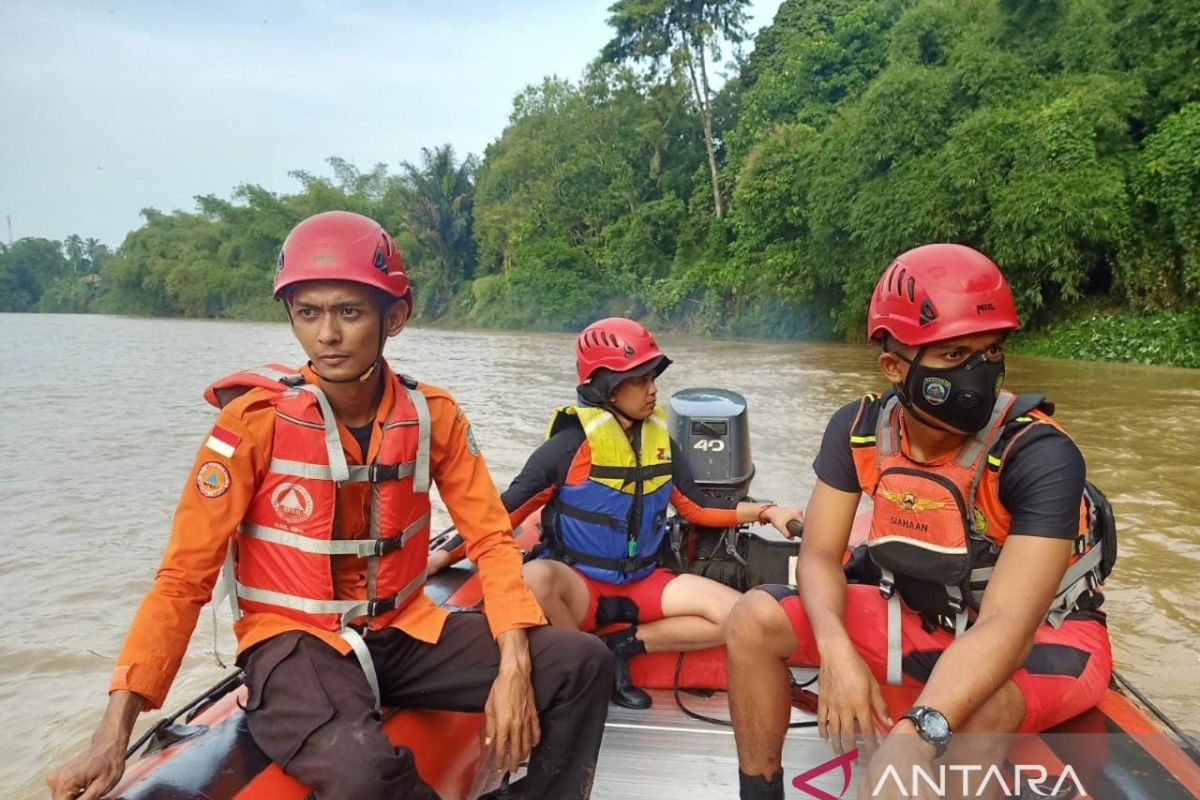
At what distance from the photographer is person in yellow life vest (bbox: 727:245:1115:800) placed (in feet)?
4.58

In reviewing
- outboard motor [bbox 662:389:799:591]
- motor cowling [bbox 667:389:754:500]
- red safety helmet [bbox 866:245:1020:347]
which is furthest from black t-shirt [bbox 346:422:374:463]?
motor cowling [bbox 667:389:754:500]

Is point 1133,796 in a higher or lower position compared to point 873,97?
lower

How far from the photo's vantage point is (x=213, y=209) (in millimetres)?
47219

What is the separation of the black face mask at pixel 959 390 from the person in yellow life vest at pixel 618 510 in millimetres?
910

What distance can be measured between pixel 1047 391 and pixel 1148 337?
154 inches

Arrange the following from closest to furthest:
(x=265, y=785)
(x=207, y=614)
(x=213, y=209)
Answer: (x=265, y=785), (x=207, y=614), (x=213, y=209)

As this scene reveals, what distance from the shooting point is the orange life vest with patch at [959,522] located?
1.52m

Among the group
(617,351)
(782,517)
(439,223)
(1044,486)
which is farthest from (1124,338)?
(439,223)

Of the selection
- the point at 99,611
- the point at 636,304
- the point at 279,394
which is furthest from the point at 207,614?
the point at 636,304

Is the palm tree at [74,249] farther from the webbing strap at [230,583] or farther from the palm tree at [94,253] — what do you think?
the webbing strap at [230,583]

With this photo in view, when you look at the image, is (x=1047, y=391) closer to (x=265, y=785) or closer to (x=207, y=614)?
(x=207, y=614)

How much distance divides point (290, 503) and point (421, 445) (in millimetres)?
272

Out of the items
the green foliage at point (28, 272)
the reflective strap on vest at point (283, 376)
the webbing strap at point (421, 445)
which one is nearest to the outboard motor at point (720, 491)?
the webbing strap at point (421, 445)

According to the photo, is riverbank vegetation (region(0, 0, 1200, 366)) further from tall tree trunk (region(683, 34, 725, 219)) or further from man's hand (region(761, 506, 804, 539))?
man's hand (region(761, 506, 804, 539))
